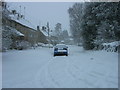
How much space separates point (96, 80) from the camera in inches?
294

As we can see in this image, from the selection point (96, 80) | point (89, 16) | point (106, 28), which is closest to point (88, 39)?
point (89, 16)

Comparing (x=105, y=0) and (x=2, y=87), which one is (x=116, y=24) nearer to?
(x=105, y=0)

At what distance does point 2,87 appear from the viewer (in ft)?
22.0

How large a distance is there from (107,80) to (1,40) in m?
11.6

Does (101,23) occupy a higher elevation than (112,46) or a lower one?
higher

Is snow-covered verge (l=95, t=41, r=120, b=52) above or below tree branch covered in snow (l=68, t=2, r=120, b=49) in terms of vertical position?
below

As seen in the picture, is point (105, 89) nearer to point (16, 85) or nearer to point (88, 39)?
point (16, 85)

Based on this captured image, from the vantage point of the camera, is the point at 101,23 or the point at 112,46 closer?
the point at 112,46

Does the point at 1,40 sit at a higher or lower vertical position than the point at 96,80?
higher

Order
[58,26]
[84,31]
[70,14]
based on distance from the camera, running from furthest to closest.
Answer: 1. [58,26]
2. [70,14]
3. [84,31]

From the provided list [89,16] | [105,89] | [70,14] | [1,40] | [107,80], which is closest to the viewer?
[105,89]

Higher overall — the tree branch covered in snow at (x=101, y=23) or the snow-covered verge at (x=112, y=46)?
the tree branch covered in snow at (x=101, y=23)

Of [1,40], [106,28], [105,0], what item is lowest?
[1,40]

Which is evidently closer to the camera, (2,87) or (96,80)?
(2,87)
